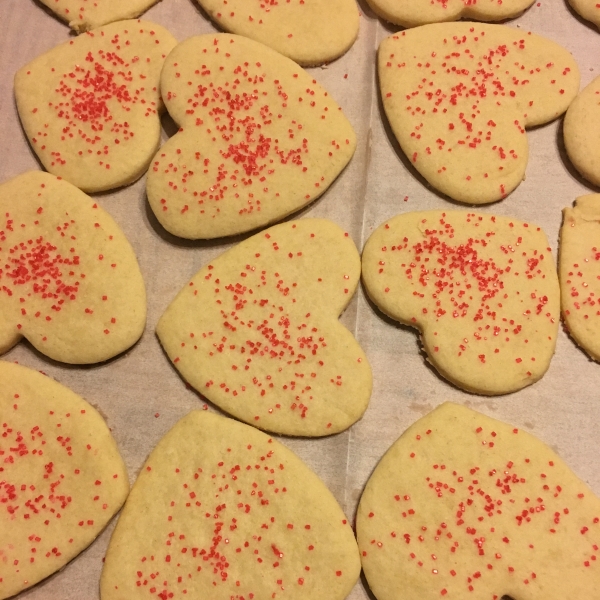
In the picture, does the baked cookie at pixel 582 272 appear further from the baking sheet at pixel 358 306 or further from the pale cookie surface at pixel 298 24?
the pale cookie surface at pixel 298 24

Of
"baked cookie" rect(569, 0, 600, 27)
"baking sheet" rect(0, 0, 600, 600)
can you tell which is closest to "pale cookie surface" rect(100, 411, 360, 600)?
"baking sheet" rect(0, 0, 600, 600)

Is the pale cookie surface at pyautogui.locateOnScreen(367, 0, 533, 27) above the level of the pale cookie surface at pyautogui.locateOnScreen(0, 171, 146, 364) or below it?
above

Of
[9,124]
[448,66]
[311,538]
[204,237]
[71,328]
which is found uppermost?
[448,66]

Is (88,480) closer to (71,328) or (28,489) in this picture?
(28,489)

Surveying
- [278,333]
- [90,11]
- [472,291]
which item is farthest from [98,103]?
[472,291]

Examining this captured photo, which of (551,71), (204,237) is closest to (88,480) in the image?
(204,237)

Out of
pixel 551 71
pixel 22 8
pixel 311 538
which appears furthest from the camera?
pixel 22 8

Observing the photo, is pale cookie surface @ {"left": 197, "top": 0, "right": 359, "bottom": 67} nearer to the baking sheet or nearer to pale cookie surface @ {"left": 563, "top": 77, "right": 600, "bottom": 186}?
the baking sheet
